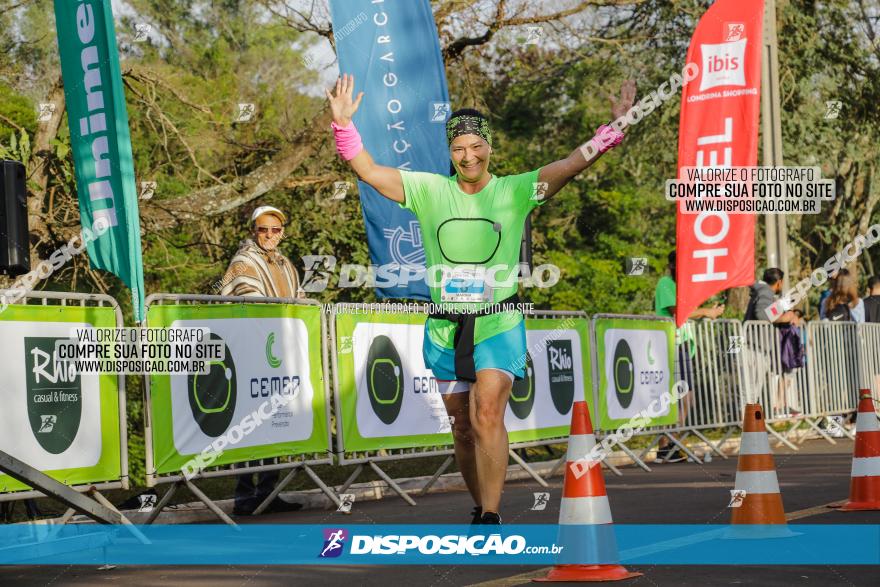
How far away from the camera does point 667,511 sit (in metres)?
8.39

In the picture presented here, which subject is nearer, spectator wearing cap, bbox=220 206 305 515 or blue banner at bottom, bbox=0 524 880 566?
blue banner at bottom, bbox=0 524 880 566

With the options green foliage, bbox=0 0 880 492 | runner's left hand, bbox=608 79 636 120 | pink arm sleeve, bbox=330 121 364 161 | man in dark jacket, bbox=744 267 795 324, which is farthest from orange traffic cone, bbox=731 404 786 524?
green foliage, bbox=0 0 880 492

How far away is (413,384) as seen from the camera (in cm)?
1075

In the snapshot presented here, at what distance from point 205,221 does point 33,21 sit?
22241 mm

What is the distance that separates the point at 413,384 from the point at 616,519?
3067mm

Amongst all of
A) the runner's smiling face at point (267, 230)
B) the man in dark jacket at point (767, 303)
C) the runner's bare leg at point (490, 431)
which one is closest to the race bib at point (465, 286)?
the runner's bare leg at point (490, 431)

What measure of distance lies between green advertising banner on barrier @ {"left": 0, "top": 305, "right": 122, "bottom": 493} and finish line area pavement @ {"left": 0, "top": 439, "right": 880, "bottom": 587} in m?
0.72

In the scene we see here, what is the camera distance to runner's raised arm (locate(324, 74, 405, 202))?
6.72 m

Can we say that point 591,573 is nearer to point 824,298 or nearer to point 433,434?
point 433,434

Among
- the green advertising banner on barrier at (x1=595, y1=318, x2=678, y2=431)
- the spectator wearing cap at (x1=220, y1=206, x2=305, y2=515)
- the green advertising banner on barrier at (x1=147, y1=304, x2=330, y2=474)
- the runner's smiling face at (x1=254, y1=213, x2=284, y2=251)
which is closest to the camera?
the green advertising banner on barrier at (x1=147, y1=304, x2=330, y2=474)

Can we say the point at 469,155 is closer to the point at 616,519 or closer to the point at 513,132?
the point at 616,519

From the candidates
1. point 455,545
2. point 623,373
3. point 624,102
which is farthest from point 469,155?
point 623,373

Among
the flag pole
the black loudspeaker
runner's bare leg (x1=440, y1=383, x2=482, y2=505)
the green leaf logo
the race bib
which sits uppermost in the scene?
the flag pole

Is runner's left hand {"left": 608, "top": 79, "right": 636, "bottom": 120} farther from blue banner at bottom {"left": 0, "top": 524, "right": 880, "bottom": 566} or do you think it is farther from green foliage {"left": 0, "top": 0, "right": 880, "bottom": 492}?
green foliage {"left": 0, "top": 0, "right": 880, "bottom": 492}
